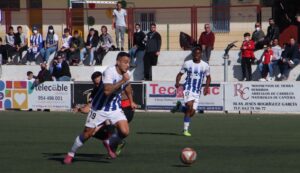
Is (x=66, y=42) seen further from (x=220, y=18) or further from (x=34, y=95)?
(x=220, y=18)

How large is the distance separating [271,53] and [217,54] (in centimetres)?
339

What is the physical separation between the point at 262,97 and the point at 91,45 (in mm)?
8697

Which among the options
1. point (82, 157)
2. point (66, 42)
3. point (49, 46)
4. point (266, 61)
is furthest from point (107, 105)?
point (49, 46)

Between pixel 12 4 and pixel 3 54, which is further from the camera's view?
pixel 12 4

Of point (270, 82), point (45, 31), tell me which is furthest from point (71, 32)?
point (270, 82)

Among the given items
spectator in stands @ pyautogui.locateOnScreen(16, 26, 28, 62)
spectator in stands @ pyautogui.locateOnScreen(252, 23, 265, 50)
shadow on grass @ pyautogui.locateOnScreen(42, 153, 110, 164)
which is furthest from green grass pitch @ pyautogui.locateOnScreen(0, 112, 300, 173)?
spectator in stands @ pyautogui.locateOnScreen(16, 26, 28, 62)

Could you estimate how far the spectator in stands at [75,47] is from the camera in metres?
35.1

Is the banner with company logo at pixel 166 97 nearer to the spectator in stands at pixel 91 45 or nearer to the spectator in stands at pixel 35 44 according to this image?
the spectator in stands at pixel 91 45

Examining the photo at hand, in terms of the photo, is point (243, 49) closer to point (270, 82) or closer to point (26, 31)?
point (270, 82)

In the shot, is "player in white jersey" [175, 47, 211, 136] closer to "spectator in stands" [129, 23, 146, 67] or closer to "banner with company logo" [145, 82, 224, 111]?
"banner with company logo" [145, 82, 224, 111]

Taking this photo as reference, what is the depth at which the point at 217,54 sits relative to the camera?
1356 inches

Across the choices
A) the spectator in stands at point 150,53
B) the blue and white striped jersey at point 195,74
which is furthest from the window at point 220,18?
the blue and white striped jersey at point 195,74

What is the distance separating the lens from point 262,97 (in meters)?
29.4

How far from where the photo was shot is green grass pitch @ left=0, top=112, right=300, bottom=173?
14.5 meters
